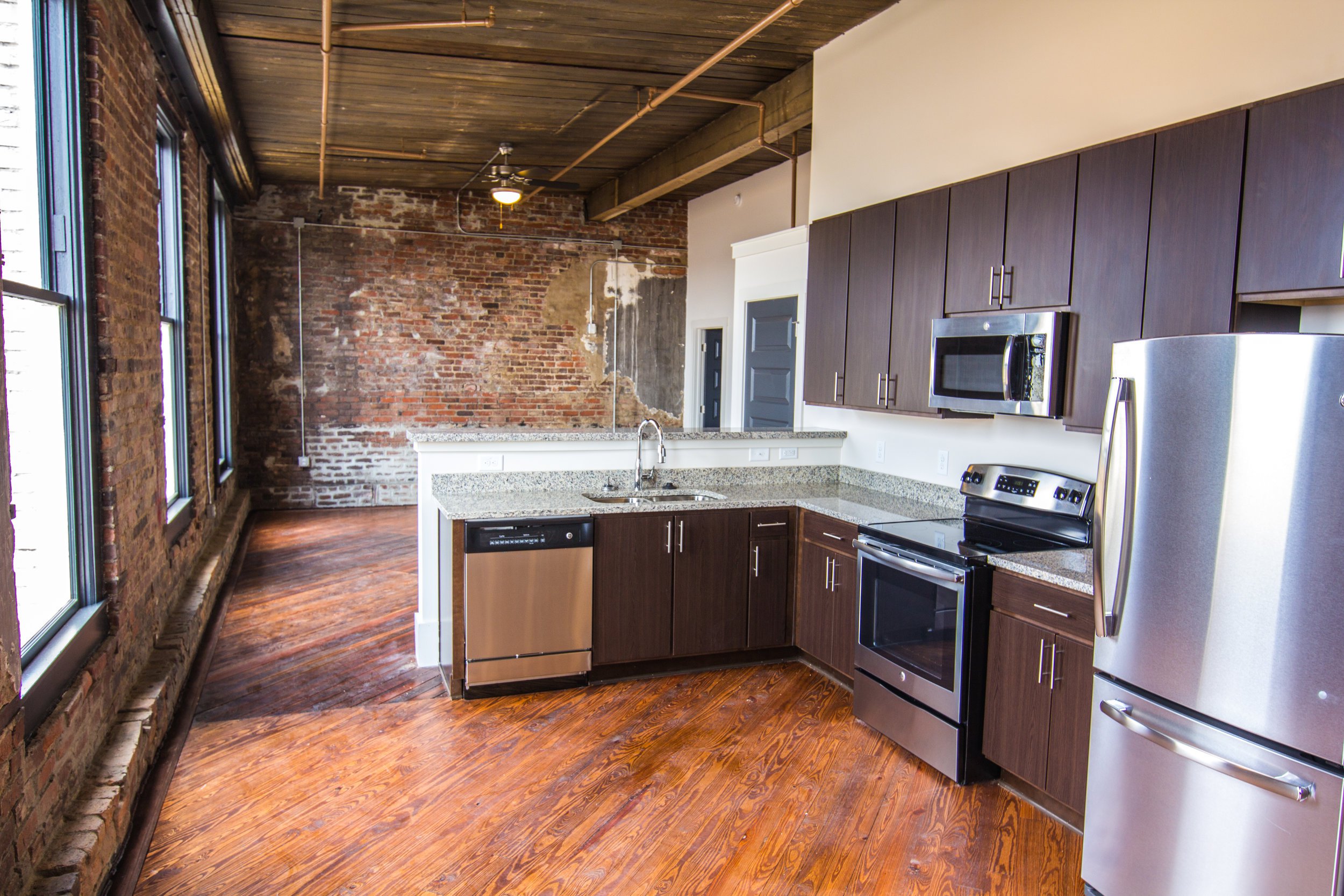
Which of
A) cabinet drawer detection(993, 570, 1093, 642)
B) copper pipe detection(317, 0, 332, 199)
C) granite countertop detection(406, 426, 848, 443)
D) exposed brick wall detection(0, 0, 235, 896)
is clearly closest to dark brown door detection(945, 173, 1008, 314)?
cabinet drawer detection(993, 570, 1093, 642)

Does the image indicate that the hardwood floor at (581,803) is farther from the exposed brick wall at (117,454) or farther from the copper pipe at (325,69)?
the copper pipe at (325,69)

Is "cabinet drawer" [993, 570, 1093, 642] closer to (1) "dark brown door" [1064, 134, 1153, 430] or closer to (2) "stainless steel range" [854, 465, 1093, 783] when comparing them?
(2) "stainless steel range" [854, 465, 1093, 783]

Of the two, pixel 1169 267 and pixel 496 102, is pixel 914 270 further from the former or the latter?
pixel 496 102

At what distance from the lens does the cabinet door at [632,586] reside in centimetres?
396

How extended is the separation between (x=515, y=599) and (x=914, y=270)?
7.37 ft

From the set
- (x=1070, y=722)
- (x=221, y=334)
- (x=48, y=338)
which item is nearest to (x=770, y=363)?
(x=1070, y=722)

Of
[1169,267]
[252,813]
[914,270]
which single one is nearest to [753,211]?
[914,270]

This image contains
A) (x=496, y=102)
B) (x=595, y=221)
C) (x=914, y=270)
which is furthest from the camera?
(x=595, y=221)

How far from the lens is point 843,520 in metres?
3.84

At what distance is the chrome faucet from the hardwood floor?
1.00 m

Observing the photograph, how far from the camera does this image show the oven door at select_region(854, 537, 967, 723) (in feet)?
10.2

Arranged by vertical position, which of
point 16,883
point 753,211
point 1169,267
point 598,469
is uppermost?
point 753,211

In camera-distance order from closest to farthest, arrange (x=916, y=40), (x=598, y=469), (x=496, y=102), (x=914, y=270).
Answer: (x=914, y=270), (x=916, y=40), (x=598, y=469), (x=496, y=102)

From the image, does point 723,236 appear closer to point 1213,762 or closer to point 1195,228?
point 1195,228
